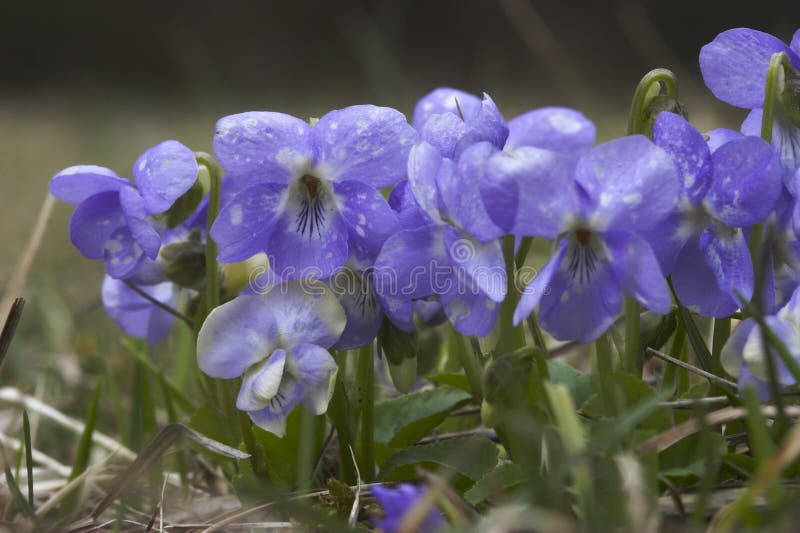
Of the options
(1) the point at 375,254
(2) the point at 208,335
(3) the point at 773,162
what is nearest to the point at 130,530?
(2) the point at 208,335

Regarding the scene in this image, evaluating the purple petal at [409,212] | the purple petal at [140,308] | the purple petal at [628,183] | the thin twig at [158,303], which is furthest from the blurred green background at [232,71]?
the purple petal at [628,183]

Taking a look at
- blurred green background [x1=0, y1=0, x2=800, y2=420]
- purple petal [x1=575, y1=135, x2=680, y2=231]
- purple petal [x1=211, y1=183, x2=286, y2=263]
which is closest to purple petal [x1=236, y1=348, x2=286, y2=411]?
purple petal [x1=211, y1=183, x2=286, y2=263]

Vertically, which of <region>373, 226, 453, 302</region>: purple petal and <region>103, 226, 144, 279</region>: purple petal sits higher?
<region>103, 226, 144, 279</region>: purple petal

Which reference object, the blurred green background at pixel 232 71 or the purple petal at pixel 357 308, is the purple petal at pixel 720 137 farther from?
the blurred green background at pixel 232 71

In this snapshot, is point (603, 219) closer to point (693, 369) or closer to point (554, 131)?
point (693, 369)

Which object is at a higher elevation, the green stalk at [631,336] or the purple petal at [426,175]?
the purple petal at [426,175]

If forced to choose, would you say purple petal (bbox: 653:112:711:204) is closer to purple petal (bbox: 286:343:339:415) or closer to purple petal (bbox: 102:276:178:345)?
purple petal (bbox: 286:343:339:415)

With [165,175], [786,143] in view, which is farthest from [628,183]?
[165,175]
